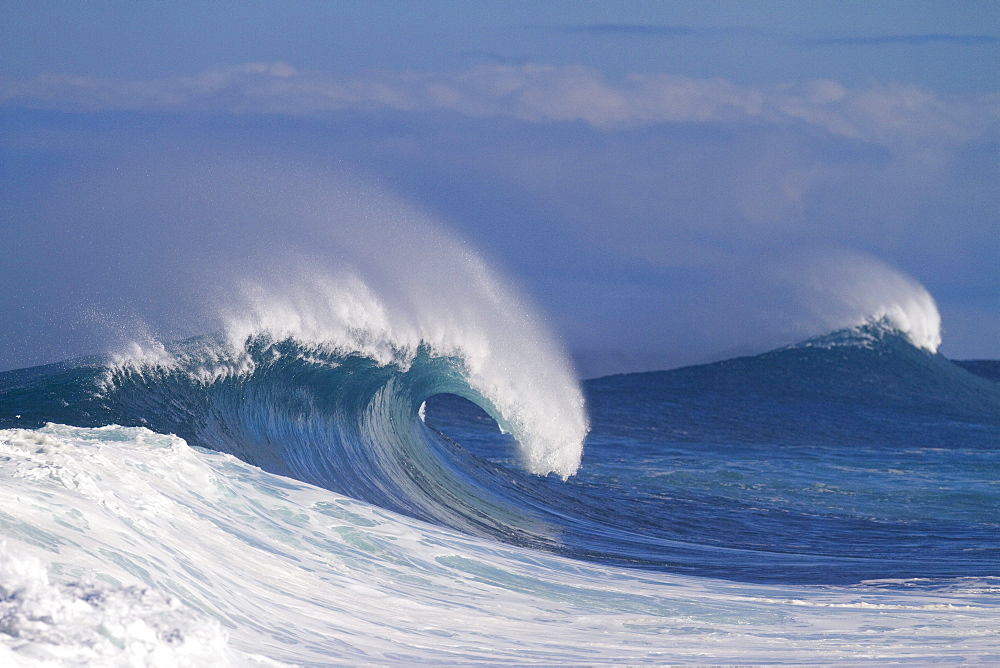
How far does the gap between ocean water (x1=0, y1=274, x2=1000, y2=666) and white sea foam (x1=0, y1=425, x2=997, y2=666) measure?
0.02 m

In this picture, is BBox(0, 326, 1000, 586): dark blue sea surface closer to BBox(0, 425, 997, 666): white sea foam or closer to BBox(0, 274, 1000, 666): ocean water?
BBox(0, 274, 1000, 666): ocean water

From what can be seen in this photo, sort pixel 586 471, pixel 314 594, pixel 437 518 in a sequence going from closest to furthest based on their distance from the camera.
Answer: pixel 314 594 < pixel 437 518 < pixel 586 471

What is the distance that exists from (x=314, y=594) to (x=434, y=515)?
155 inches

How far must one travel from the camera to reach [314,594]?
580cm

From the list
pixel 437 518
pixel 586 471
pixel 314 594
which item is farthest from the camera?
pixel 586 471

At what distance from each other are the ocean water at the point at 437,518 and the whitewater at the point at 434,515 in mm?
24

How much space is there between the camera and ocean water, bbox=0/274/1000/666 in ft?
16.4

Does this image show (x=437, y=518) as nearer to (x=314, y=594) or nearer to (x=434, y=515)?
(x=434, y=515)

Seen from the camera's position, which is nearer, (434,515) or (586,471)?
(434,515)

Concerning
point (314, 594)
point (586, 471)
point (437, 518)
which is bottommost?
point (314, 594)

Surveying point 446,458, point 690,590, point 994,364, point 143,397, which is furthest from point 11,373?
point 994,364

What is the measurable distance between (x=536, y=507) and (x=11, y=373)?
20.6 feet

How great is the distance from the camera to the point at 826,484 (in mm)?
13172

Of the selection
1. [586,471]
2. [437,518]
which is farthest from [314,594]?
[586,471]
